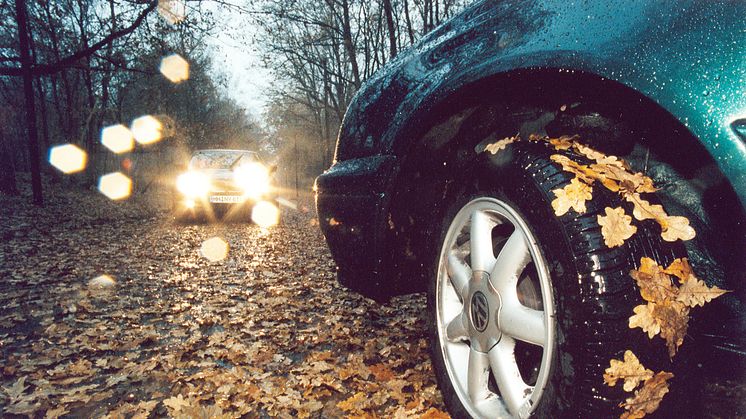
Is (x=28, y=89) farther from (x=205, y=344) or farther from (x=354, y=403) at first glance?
(x=354, y=403)

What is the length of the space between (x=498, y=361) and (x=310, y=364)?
141 cm

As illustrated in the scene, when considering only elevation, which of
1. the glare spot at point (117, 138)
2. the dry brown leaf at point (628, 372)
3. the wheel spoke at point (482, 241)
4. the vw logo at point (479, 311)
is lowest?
the dry brown leaf at point (628, 372)

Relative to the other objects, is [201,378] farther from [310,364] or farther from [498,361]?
[498,361]

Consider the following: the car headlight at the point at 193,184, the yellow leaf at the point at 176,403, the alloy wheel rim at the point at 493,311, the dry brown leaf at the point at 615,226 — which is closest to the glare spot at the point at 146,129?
the car headlight at the point at 193,184

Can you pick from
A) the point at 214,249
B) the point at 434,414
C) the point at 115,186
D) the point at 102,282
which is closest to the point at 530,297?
the point at 434,414

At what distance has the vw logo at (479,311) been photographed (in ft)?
4.67

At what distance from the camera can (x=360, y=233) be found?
2.05 meters

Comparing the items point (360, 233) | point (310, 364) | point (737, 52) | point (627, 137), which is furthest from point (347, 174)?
point (737, 52)

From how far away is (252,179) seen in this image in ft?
31.6

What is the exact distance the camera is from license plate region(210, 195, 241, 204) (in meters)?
9.31

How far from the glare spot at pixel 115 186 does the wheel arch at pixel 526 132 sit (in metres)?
18.0

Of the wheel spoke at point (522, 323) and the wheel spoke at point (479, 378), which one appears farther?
the wheel spoke at point (479, 378)

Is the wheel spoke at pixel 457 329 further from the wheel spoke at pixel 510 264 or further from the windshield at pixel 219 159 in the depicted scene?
the windshield at pixel 219 159

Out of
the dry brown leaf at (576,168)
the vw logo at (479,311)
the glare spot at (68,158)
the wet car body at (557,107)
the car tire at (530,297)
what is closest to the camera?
the wet car body at (557,107)
